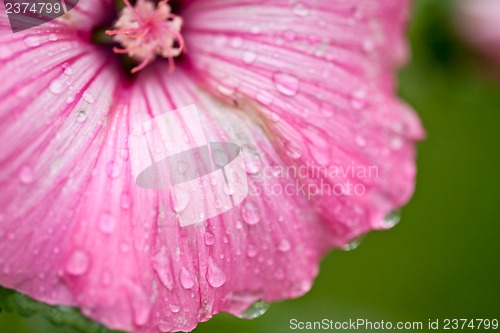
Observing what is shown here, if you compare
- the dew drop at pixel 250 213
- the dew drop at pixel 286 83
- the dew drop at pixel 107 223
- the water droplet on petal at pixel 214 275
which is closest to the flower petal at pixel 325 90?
Answer: the dew drop at pixel 286 83

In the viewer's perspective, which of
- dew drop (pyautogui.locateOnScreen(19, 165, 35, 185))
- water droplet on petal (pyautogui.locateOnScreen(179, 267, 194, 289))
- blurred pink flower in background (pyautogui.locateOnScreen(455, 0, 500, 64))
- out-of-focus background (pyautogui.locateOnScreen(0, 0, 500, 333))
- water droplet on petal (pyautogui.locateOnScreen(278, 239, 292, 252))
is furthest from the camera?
out-of-focus background (pyautogui.locateOnScreen(0, 0, 500, 333))

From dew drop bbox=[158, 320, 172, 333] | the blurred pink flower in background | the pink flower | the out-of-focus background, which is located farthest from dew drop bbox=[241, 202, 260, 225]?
the blurred pink flower in background

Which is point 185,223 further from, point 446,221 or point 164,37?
point 446,221

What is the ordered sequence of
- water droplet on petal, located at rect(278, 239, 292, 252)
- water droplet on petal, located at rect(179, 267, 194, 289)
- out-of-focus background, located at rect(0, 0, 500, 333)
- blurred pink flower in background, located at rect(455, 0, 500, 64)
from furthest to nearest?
out-of-focus background, located at rect(0, 0, 500, 333) < blurred pink flower in background, located at rect(455, 0, 500, 64) < water droplet on petal, located at rect(278, 239, 292, 252) < water droplet on petal, located at rect(179, 267, 194, 289)

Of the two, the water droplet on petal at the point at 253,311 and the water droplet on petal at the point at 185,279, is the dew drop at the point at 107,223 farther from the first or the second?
the water droplet on petal at the point at 253,311

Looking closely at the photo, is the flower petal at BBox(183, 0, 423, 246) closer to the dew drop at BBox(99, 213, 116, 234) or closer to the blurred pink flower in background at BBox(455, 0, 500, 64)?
the dew drop at BBox(99, 213, 116, 234)
